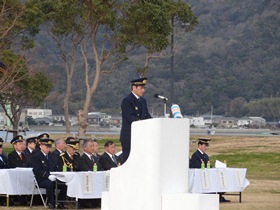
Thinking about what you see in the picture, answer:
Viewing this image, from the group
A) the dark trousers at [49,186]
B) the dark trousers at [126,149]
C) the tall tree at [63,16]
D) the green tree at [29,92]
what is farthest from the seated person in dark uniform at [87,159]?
the green tree at [29,92]

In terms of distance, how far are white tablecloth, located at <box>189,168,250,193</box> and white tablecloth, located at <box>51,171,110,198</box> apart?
2.53 meters

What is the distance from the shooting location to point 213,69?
15362 cm

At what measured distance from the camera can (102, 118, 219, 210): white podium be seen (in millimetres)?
11758

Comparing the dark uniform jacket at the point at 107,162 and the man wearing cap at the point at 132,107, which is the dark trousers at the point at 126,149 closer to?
the man wearing cap at the point at 132,107

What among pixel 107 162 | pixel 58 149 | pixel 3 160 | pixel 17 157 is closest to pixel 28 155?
pixel 17 157

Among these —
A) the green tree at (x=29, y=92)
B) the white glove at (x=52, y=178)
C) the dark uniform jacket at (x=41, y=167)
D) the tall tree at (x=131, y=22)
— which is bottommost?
the white glove at (x=52, y=178)

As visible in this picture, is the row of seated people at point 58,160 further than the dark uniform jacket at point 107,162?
No

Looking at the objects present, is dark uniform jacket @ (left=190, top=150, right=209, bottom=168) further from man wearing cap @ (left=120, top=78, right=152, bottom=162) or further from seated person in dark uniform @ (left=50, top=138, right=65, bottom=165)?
man wearing cap @ (left=120, top=78, right=152, bottom=162)

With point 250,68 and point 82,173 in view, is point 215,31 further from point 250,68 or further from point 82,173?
point 82,173

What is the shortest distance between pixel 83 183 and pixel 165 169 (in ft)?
25.1

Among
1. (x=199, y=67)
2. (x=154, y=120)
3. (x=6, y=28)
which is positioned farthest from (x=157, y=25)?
(x=199, y=67)

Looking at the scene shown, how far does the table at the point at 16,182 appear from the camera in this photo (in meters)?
20.3

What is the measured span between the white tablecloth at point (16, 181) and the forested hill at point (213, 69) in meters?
98.4

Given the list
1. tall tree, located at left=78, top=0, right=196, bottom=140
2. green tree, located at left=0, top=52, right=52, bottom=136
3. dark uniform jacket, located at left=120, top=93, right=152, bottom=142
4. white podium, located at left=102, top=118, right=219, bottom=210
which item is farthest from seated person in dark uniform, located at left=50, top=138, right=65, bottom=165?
green tree, located at left=0, top=52, right=52, bottom=136
